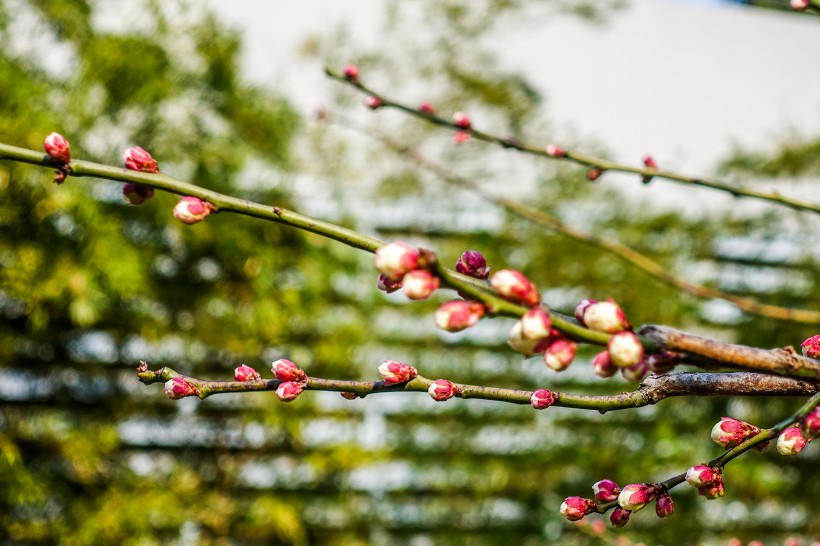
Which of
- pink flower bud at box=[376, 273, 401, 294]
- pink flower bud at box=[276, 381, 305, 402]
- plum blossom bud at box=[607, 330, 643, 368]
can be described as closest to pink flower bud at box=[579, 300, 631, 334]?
plum blossom bud at box=[607, 330, 643, 368]

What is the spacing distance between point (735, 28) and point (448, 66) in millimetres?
1732

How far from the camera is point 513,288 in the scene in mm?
317

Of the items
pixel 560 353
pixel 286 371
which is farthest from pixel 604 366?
pixel 286 371

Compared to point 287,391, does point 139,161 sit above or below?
above

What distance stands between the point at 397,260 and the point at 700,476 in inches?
10.4

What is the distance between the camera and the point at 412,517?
2.47 meters

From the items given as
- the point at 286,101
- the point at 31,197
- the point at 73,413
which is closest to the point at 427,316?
the point at 286,101

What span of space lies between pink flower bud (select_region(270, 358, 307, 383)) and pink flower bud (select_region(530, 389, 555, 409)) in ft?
0.47

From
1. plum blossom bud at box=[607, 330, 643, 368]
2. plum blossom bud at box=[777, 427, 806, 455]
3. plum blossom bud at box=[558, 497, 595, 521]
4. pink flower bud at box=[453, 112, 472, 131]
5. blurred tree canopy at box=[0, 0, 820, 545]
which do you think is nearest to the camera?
plum blossom bud at box=[607, 330, 643, 368]

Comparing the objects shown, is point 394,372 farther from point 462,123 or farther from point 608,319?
point 462,123

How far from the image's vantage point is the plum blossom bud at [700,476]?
46 centimetres

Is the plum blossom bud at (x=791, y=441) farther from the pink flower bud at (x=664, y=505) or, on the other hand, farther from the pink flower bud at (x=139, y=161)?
the pink flower bud at (x=139, y=161)

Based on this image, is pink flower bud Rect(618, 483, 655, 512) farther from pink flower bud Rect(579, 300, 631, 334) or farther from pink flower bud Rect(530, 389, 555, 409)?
pink flower bud Rect(579, 300, 631, 334)

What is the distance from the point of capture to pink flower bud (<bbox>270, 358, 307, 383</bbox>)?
19.3 inches
